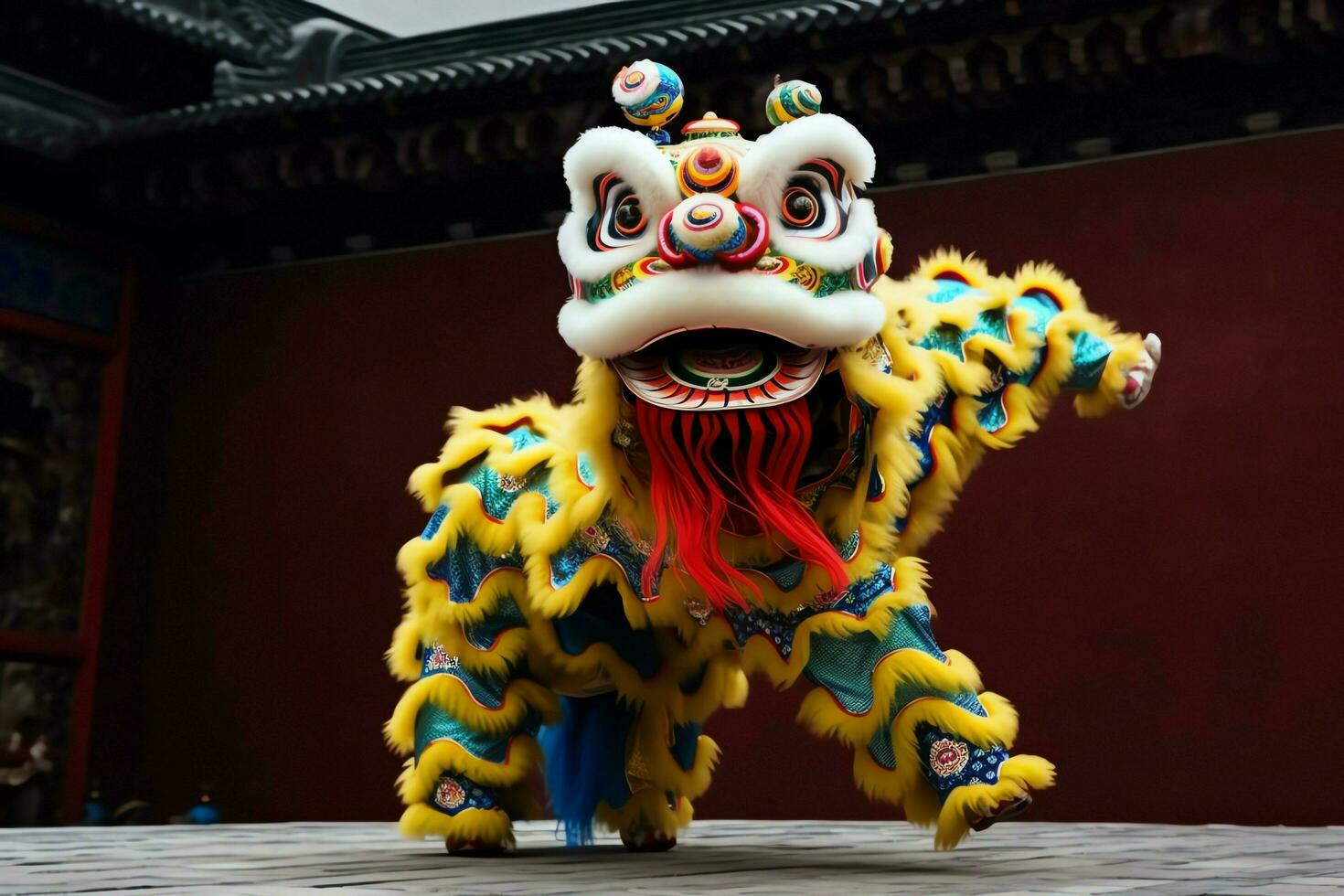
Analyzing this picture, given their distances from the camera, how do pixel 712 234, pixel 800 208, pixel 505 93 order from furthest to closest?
1. pixel 505 93
2. pixel 800 208
3. pixel 712 234

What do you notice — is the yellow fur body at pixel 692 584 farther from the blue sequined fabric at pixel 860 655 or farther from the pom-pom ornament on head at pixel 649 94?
the pom-pom ornament on head at pixel 649 94

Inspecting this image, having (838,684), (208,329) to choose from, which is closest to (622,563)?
(838,684)

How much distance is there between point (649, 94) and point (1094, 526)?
3120 millimetres

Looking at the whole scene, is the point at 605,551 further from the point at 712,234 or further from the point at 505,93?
the point at 505,93

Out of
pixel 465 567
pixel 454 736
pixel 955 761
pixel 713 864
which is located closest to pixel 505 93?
pixel 465 567

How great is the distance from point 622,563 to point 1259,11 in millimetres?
3244

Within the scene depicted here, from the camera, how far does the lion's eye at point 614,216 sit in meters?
3.17

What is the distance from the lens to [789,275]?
3.08 m

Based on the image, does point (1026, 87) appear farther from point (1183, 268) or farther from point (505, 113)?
point (505, 113)

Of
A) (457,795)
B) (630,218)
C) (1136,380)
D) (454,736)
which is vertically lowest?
(457,795)

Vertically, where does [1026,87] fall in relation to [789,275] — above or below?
above

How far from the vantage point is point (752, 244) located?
3043 millimetres

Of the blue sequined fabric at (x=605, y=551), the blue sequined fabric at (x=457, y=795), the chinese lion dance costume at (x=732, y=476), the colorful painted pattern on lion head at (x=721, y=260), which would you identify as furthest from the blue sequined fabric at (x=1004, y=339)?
the blue sequined fabric at (x=457, y=795)

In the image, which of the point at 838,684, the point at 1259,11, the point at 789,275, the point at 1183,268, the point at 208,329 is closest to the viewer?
the point at 789,275
